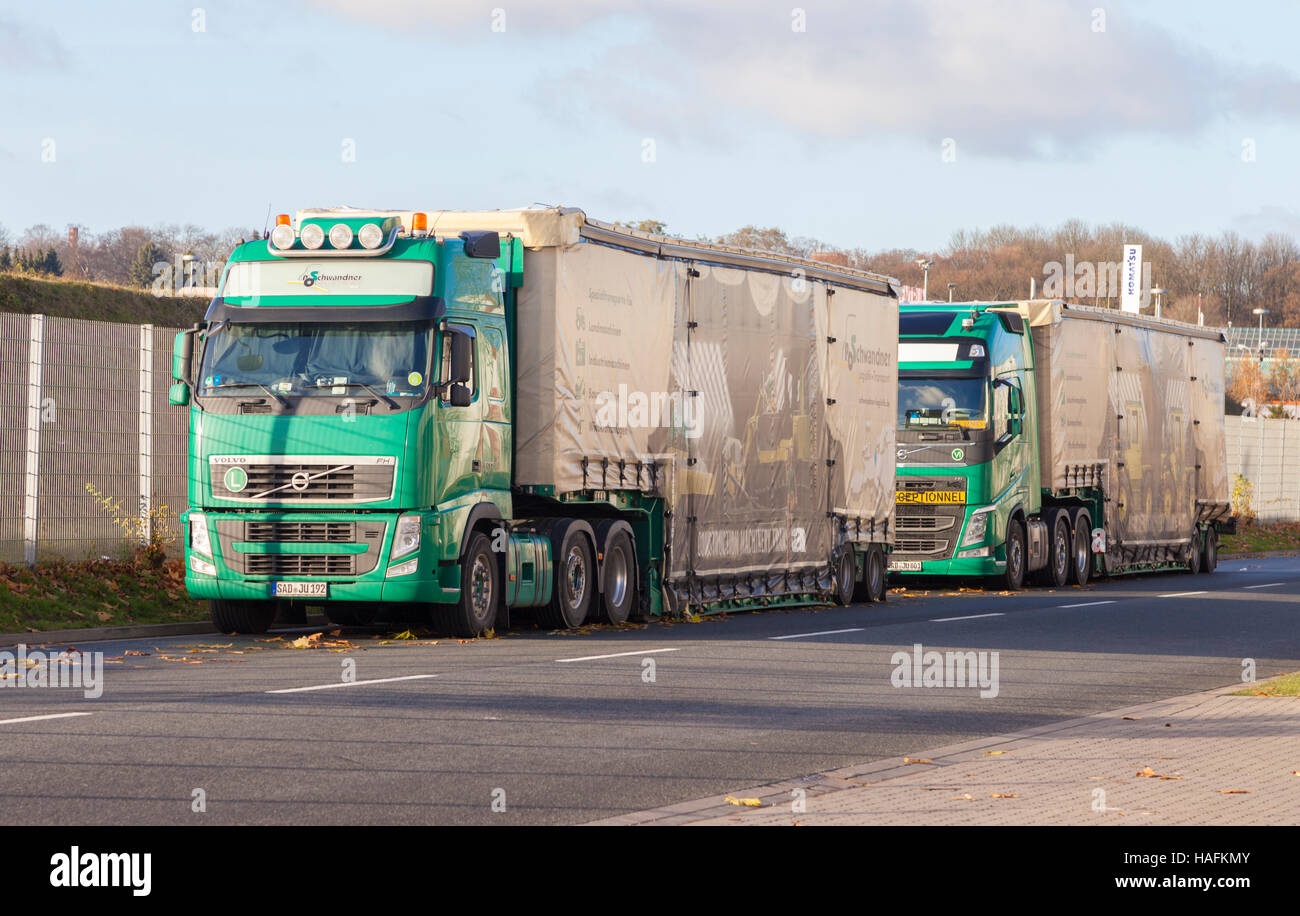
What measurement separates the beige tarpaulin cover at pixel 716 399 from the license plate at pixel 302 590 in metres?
2.66

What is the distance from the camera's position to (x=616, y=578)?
20.4 metres

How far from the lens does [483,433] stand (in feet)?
59.9

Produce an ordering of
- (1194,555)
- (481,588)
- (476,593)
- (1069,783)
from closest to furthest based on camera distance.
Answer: (1069,783), (476,593), (481,588), (1194,555)

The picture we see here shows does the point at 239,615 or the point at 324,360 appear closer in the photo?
the point at 324,360

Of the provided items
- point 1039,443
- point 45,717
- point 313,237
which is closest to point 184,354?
point 313,237

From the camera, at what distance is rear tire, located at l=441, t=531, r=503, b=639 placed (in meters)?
17.8

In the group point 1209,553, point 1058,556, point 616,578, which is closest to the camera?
point 616,578

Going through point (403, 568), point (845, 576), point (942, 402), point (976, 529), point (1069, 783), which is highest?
point (942, 402)

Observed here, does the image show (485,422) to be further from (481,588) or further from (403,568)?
(403,568)

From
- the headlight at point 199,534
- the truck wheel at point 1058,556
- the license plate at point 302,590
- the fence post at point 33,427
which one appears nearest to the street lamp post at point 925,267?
the truck wheel at point 1058,556

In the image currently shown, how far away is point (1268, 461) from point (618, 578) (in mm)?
42532
